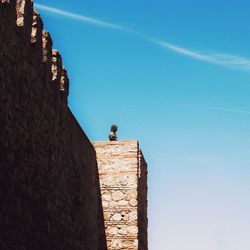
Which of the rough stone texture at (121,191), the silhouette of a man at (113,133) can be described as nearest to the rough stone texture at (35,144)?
the rough stone texture at (121,191)

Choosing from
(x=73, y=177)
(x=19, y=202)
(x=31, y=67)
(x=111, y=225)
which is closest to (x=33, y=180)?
(x=19, y=202)

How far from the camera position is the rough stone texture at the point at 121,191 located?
1090 centimetres

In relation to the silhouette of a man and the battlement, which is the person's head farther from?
the battlement

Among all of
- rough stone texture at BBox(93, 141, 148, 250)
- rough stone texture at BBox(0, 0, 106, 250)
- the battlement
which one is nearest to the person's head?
rough stone texture at BBox(93, 141, 148, 250)

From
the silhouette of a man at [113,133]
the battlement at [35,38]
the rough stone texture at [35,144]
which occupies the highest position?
the silhouette of a man at [113,133]

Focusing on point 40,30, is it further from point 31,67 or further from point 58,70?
point 58,70

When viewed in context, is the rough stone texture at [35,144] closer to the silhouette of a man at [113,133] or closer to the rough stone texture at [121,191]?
the rough stone texture at [121,191]

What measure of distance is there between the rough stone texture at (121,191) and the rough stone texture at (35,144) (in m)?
1.79

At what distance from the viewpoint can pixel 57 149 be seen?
298 inches

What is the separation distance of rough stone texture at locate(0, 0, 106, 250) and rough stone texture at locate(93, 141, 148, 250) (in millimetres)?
1789

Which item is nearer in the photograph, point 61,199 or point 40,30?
point 40,30

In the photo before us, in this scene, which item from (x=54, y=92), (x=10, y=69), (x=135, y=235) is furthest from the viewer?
(x=135, y=235)

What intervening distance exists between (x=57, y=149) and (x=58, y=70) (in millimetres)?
1133

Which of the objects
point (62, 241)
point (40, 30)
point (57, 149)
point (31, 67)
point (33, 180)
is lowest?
point (62, 241)
